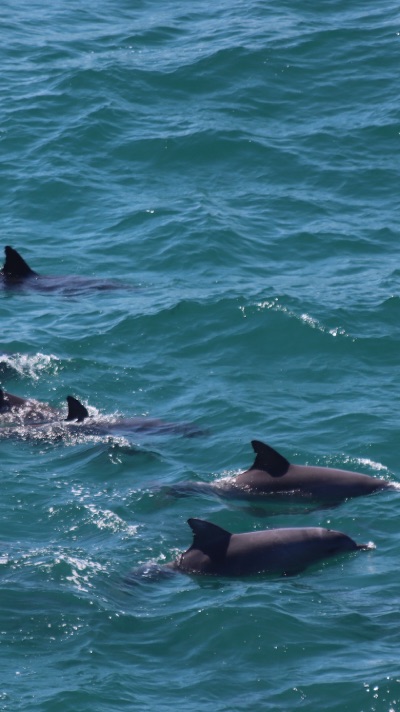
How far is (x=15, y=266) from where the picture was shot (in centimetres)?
2523

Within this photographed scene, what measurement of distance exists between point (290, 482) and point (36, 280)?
10.0 meters

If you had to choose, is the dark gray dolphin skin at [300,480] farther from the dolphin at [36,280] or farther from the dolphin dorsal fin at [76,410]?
the dolphin at [36,280]

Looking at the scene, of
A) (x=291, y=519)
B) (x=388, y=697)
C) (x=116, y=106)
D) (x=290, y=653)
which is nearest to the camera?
(x=388, y=697)

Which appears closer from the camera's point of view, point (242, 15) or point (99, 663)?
point (99, 663)

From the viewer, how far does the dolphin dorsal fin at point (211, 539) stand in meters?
15.2

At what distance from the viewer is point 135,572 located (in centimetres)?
1538

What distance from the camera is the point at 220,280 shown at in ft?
Answer: 80.9

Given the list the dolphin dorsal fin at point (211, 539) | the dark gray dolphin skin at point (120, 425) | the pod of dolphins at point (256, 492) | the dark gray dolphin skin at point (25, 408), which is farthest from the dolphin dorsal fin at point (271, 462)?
the dark gray dolphin skin at point (25, 408)

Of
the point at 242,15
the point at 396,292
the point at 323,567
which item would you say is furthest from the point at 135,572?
the point at 242,15

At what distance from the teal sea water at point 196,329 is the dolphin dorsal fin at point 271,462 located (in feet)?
1.93

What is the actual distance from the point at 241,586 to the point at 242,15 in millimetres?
26149

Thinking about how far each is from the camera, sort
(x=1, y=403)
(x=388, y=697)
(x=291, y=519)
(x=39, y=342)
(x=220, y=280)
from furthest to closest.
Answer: (x=220, y=280) → (x=39, y=342) → (x=1, y=403) → (x=291, y=519) → (x=388, y=697)

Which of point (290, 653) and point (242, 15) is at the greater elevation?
point (242, 15)

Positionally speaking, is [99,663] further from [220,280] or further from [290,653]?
[220,280]
